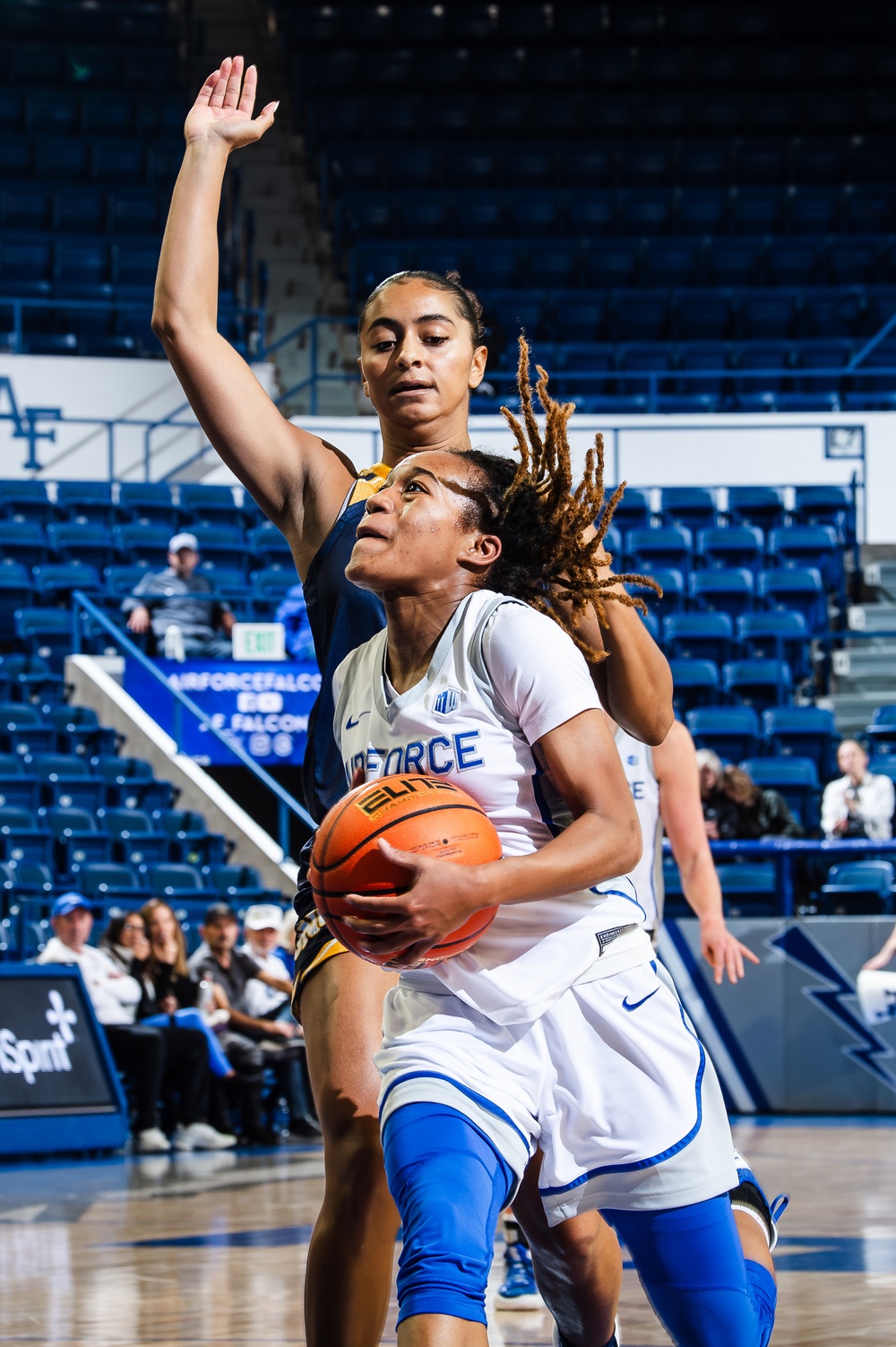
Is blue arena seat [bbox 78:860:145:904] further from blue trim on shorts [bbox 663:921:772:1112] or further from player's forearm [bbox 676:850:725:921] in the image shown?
player's forearm [bbox 676:850:725:921]

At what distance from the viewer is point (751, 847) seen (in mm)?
11320

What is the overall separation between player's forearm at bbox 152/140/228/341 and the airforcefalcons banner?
10.2 m

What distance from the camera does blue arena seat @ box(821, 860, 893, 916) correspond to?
11.5m

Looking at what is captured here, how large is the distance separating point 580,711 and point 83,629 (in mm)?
12807

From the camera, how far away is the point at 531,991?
2.62 meters

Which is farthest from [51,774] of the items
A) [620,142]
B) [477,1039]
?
[620,142]

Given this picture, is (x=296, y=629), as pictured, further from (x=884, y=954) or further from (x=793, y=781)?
(x=884, y=954)

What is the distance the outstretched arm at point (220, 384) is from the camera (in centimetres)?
322

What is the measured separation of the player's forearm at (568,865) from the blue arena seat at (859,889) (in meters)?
9.21

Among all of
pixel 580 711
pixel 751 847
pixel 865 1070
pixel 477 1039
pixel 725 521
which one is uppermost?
pixel 725 521

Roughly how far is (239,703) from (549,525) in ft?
36.5

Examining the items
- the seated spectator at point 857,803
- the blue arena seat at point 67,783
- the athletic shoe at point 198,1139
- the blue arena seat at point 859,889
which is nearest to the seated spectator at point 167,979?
the athletic shoe at point 198,1139

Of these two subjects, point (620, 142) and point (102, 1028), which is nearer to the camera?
point (102, 1028)

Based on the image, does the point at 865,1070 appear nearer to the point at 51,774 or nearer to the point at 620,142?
the point at 51,774
